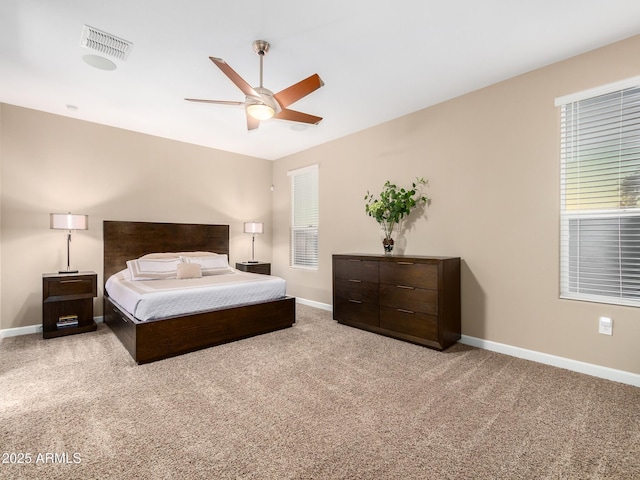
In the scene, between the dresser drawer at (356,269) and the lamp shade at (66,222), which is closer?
the lamp shade at (66,222)

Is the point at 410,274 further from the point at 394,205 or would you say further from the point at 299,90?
the point at 299,90

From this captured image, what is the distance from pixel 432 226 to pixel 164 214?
4.00 metres

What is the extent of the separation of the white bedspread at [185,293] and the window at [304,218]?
4.86ft

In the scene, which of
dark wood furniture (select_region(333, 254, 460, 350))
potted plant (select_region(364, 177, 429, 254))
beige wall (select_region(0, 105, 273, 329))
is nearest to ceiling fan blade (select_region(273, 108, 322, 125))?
potted plant (select_region(364, 177, 429, 254))

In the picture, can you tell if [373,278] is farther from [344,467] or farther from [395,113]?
[344,467]

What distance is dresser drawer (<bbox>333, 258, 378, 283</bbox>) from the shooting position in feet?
12.5

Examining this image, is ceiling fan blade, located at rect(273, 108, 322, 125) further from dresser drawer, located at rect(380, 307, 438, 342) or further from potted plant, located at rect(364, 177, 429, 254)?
dresser drawer, located at rect(380, 307, 438, 342)

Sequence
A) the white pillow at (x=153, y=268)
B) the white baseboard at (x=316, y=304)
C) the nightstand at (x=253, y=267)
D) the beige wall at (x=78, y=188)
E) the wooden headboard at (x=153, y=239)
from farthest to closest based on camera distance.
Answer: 1. the nightstand at (x=253, y=267)
2. the white baseboard at (x=316, y=304)
3. the wooden headboard at (x=153, y=239)
4. the white pillow at (x=153, y=268)
5. the beige wall at (x=78, y=188)

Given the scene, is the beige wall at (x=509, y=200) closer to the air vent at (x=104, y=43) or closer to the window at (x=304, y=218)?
the window at (x=304, y=218)

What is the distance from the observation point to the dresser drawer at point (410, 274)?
3221 millimetres

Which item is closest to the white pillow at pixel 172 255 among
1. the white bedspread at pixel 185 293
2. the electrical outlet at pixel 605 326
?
the white bedspread at pixel 185 293

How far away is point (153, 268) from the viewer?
4090 millimetres

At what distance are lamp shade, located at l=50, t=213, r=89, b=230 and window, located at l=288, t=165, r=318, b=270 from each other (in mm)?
3155

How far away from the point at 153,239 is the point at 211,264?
101 cm
